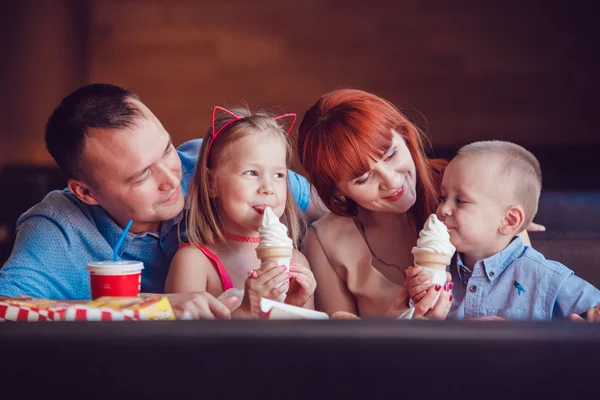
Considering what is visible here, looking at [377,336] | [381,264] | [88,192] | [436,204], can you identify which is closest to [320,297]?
[381,264]

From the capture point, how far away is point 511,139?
20.2ft

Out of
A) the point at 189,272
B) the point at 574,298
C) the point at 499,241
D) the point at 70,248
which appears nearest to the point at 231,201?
the point at 189,272

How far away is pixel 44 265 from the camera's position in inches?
89.8

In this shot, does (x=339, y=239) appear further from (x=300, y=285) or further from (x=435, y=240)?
(x=435, y=240)

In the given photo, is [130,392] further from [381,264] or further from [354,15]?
[354,15]

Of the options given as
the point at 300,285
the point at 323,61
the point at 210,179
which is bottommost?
the point at 300,285

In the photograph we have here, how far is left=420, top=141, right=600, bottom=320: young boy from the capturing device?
2035mm

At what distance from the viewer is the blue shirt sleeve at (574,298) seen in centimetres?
196

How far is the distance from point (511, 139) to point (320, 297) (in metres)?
4.26

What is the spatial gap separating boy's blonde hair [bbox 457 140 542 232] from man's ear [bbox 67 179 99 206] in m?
1.24

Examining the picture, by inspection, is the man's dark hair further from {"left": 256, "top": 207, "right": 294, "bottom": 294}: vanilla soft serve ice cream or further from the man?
{"left": 256, "top": 207, "right": 294, "bottom": 294}: vanilla soft serve ice cream

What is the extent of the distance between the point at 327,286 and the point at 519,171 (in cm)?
74

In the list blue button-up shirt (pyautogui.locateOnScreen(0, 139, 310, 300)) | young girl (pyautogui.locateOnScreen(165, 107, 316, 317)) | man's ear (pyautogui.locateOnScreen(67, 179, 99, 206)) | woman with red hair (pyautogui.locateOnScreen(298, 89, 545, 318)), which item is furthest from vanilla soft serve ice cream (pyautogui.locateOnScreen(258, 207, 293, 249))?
man's ear (pyautogui.locateOnScreen(67, 179, 99, 206))

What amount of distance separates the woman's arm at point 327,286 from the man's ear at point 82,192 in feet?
2.54
